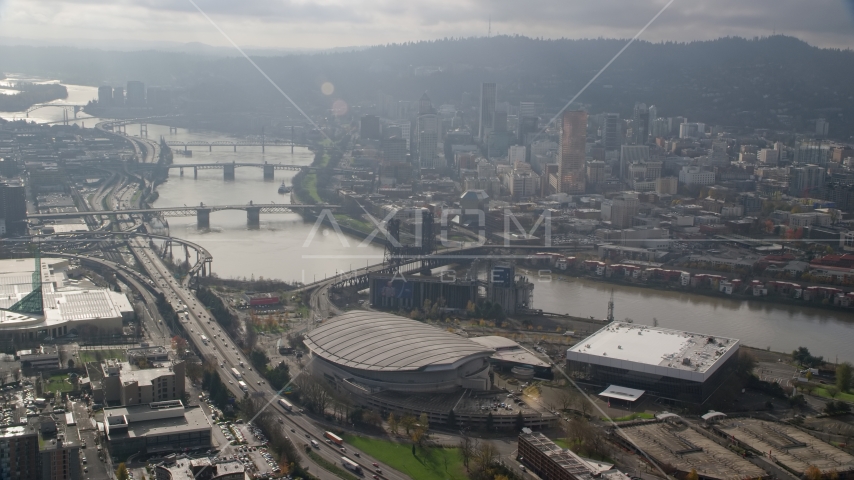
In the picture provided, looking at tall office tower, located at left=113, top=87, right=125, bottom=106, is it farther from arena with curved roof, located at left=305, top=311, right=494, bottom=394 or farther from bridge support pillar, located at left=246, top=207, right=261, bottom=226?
arena with curved roof, located at left=305, top=311, right=494, bottom=394

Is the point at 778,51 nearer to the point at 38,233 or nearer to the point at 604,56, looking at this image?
the point at 604,56

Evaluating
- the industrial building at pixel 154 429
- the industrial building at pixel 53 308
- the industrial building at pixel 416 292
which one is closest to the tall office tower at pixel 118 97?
the industrial building at pixel 53 308

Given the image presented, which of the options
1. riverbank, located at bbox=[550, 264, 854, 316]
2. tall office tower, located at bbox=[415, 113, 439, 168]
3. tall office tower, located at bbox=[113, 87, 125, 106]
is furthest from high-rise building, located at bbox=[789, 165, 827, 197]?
tall office tower, located at bbox=[113, 87, 125, 106]

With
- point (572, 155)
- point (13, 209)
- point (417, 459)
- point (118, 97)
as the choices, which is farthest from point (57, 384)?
point (118, 97)

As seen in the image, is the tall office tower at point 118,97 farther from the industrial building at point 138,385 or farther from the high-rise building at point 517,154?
the industrial building at point 138,385

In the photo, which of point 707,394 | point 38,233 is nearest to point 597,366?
point 707,394

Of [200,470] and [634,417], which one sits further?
[634,417]

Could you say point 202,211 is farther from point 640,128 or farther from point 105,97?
point 105,97
